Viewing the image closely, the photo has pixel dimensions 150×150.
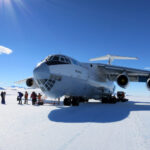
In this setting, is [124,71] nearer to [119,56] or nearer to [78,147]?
[119,56]

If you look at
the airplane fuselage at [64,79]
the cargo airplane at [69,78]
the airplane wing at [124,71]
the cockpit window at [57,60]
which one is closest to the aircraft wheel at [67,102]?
the cargo airplane at [69,78]

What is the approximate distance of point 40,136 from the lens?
329 centimetres

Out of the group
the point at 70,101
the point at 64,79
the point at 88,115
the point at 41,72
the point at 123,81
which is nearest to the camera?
the point at 88,115

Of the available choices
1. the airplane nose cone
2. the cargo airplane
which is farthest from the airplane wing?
the airplane nose cone

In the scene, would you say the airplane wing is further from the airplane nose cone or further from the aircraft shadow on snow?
the airplane nose cone

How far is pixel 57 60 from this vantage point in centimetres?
880

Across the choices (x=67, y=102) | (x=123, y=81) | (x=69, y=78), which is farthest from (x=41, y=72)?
(x=123, y=81)

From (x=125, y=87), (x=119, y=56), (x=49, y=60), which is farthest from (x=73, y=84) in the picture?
(x=119, y=56)

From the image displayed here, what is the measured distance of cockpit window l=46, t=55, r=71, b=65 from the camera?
8491 mm

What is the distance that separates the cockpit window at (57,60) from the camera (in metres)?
8.49

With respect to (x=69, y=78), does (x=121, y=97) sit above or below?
below

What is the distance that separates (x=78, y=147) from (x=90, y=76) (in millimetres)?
9572

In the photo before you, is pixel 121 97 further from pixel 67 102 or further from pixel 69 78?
pixel 69 78

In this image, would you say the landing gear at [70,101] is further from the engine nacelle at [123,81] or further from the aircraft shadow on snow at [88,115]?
the engine nacelle at [123,81]
